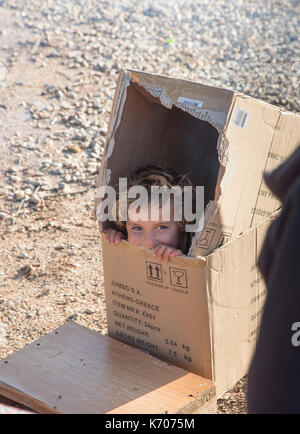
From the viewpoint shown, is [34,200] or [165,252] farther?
[34,200]

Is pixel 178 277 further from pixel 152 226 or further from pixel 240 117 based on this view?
pixel 240 117

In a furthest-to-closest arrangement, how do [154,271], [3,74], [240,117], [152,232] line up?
[3,74]
[152,232]
[154,271]
[240,117]

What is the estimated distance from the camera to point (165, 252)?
2244mm

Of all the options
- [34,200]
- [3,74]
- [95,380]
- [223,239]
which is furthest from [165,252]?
[3,74]

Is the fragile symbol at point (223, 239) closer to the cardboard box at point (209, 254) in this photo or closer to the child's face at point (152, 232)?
the cardboard box at point (209, 254)

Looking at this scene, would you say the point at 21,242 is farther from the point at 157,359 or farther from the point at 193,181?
the point at 157,359

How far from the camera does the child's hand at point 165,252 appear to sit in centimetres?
222

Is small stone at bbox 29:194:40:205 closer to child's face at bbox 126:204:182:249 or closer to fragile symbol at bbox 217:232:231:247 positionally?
child's face at bbox 126:204:182:249

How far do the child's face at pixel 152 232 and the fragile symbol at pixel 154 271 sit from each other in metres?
0.24

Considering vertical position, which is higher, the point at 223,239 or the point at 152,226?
the point at 223,239

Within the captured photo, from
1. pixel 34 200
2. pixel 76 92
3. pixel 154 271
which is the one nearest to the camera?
pixel 154 271

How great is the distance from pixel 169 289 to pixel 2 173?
2.59 meters

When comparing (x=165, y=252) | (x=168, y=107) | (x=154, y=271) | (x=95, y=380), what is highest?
(x=168, y=107)

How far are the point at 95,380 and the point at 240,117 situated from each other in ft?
3.60
